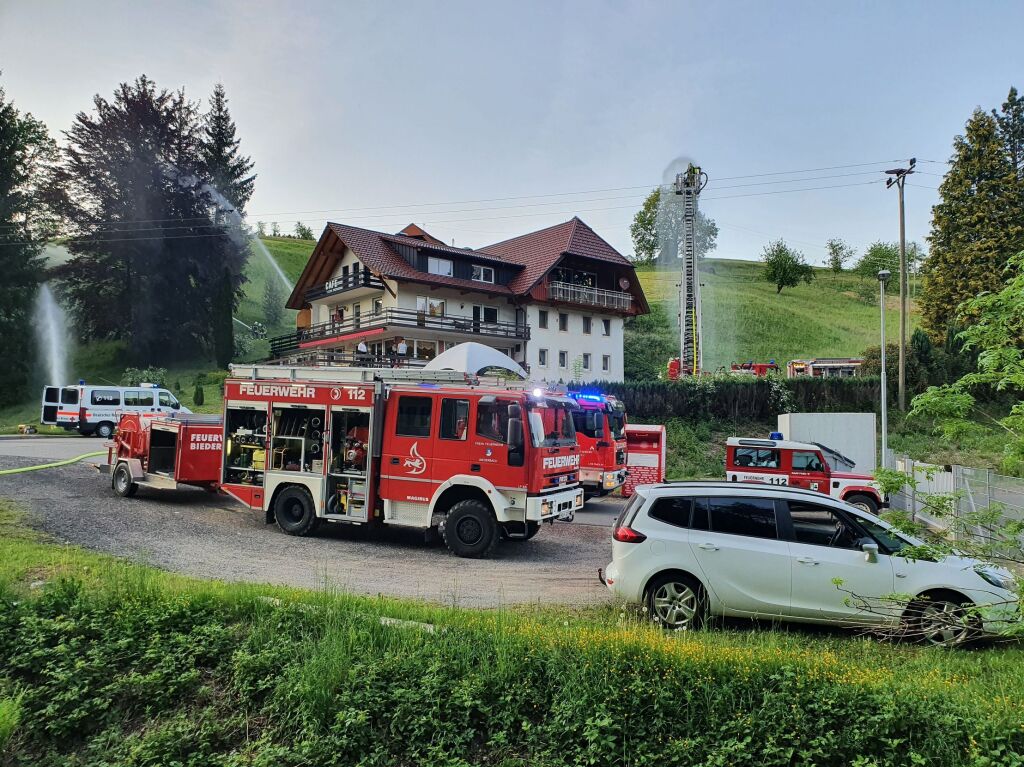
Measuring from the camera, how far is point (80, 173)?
48.3m

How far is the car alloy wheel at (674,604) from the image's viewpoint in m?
7.13

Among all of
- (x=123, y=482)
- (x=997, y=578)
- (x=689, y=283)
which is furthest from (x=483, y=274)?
(x=997, y=578)

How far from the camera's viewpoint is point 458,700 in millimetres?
5246

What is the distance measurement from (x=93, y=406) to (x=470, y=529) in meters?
27.7

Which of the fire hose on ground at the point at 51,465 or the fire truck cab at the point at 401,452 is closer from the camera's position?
the fire truck cab at the point at 401,452

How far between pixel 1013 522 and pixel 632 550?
141 inches

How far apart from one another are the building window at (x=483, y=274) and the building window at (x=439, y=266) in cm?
190

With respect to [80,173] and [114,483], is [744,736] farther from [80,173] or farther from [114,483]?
[80,173]

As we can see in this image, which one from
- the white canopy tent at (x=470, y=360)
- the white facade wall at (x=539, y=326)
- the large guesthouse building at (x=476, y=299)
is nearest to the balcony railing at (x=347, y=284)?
the large guesthouse building at (x=476, y=299)

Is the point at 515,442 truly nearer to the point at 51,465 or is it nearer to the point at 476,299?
the point at 51,465

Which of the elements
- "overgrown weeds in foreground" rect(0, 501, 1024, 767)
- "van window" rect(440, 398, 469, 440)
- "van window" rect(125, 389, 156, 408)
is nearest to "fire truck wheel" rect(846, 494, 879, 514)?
"van window" rect(440, 398, 469, 440)

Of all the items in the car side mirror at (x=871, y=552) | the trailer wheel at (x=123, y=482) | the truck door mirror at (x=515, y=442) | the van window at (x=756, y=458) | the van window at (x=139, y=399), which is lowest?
the trailer wheel at (x=123, y=482)

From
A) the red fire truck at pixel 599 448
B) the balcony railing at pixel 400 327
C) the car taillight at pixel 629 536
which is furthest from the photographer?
the balcony railing at pixel 400 327

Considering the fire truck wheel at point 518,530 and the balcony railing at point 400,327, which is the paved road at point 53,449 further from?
the balcony railing at point 400,327
